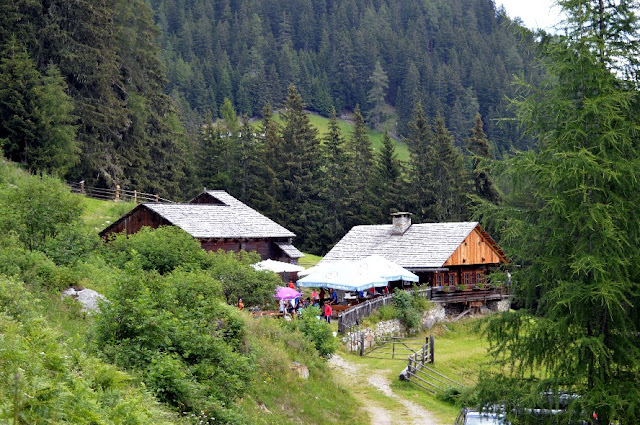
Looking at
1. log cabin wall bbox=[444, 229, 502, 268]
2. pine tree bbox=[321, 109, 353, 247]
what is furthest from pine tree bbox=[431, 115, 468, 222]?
log cabin wall bbox=[444, 229, 502, 268]

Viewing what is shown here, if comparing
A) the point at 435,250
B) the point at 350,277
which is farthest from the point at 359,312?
the point at 435,250

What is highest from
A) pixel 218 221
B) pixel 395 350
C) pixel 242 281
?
pixel 218 221

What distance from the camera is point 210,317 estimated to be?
14477 millimetres

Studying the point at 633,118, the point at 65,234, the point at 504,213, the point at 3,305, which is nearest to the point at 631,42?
the point at 633,118

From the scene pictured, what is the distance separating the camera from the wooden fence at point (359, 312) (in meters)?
28.1

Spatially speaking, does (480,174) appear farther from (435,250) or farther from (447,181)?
(435,250)

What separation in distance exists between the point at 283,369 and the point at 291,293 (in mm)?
10498

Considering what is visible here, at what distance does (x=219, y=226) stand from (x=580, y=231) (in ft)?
92.3

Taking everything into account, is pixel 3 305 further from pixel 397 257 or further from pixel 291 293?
pixel 397 257

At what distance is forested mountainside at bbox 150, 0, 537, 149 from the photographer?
15050 centimetres

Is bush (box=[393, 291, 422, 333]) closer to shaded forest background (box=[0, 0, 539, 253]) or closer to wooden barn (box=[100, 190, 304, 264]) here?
shaded forest background (box=[0, 0, 539, 253])

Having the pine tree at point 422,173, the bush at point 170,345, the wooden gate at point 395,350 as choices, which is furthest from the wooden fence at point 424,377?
the pine tree at point 422,173

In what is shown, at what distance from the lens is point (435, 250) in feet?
131

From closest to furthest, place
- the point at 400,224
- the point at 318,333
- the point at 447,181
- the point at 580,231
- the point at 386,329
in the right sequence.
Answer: the point at 580,231 < the point at 318,333 < the point at 386,329 < the point at 400,224 < the point at 447,181
